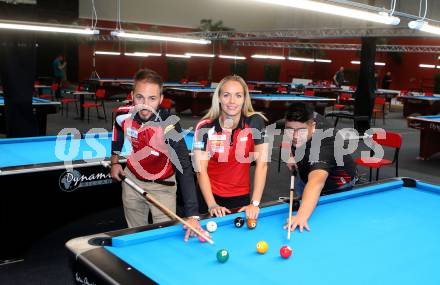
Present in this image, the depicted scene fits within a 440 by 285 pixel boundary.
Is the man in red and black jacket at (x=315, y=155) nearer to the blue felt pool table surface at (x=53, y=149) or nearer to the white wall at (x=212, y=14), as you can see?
the blue felt pool table surface at (x=53, y=149)

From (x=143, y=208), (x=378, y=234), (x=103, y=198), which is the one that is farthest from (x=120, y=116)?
(x=378, y=234)

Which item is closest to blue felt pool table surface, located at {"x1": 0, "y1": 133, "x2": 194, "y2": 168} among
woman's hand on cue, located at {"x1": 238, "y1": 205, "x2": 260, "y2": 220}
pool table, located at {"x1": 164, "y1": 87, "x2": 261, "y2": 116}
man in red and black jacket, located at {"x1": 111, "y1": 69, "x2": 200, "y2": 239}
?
man in red and black jacket, located at {"x1": 111, "y1": 69, "x2": 200, "y2": 239}

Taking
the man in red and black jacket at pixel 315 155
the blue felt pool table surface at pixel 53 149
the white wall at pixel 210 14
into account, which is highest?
the white wall at pixel 210 14

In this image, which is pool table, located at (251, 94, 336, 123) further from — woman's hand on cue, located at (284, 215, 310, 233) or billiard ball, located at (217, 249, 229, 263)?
billiard ball, located at (217, 249, 229, 263)

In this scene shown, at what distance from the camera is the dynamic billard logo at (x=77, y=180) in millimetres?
3162

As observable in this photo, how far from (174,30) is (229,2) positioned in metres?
2.86

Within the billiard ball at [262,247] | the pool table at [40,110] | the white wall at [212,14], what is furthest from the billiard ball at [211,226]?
the white wall at [212,14]

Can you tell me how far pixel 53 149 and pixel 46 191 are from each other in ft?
2.37

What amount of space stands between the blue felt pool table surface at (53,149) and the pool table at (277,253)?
5.58 ft

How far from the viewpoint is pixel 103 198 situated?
3479 mm

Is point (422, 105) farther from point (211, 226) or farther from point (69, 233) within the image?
point (211, 226)

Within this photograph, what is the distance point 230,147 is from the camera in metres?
2.48

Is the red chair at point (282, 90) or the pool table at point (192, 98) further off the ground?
the red chair at point (282, 90)

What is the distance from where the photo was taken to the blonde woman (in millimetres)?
2432
